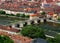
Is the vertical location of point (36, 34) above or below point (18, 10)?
above

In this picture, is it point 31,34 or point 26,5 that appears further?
point 26,5

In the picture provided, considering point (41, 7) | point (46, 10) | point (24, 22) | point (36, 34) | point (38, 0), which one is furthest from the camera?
point (38, 0)

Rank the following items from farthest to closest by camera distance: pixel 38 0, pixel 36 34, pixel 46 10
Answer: pixel 38 0 < pixel 46 10 < pixel 36 34

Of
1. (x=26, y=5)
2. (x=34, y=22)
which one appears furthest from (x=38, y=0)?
(x=34, y=22)

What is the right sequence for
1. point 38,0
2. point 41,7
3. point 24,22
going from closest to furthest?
point 24,22, point 41,7, point 38,0

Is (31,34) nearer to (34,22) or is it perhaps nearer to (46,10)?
(34,22)

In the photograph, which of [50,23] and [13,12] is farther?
[13,12]

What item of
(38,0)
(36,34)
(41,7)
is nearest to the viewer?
(36,34)

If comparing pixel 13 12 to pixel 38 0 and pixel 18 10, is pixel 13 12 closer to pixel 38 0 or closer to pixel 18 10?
pixel 18 10

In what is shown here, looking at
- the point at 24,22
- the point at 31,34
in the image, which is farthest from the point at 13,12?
the point at 31,34
